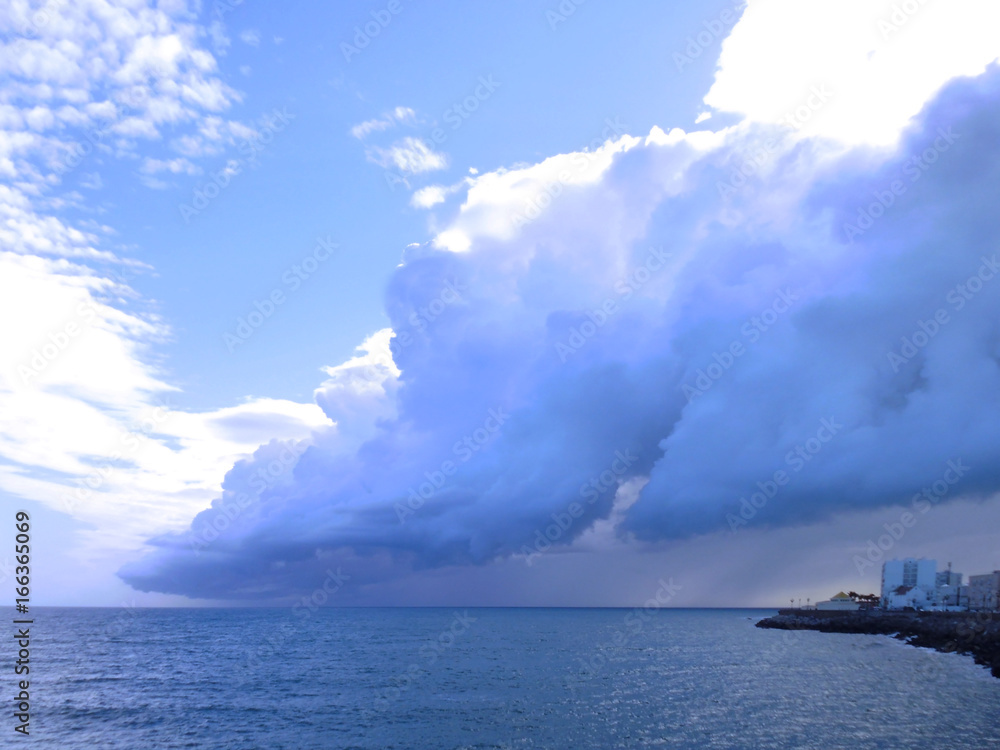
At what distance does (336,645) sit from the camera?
113 meters

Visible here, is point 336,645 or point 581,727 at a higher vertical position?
point 581,727

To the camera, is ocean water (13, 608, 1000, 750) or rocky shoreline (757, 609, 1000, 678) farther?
rocky shoreline (757, 609, 1000, 678)

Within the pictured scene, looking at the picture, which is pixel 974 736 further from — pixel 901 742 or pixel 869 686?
pixel 869 686

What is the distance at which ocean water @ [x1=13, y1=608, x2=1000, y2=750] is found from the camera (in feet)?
143

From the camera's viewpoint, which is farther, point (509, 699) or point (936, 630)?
point (936, 630)

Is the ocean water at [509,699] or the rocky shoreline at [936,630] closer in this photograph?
the ocean water at [509,699]

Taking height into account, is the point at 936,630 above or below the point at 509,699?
below

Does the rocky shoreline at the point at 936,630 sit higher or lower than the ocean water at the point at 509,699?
lower

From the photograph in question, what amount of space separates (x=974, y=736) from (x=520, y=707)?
104 feet

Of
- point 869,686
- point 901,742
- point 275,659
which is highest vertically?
point 901,742

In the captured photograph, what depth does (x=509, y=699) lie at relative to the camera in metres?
56.1

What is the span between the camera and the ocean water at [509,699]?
4347 centimetres

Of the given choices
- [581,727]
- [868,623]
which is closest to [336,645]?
[581,727]

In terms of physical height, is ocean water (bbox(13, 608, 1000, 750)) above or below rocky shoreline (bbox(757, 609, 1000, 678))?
above
